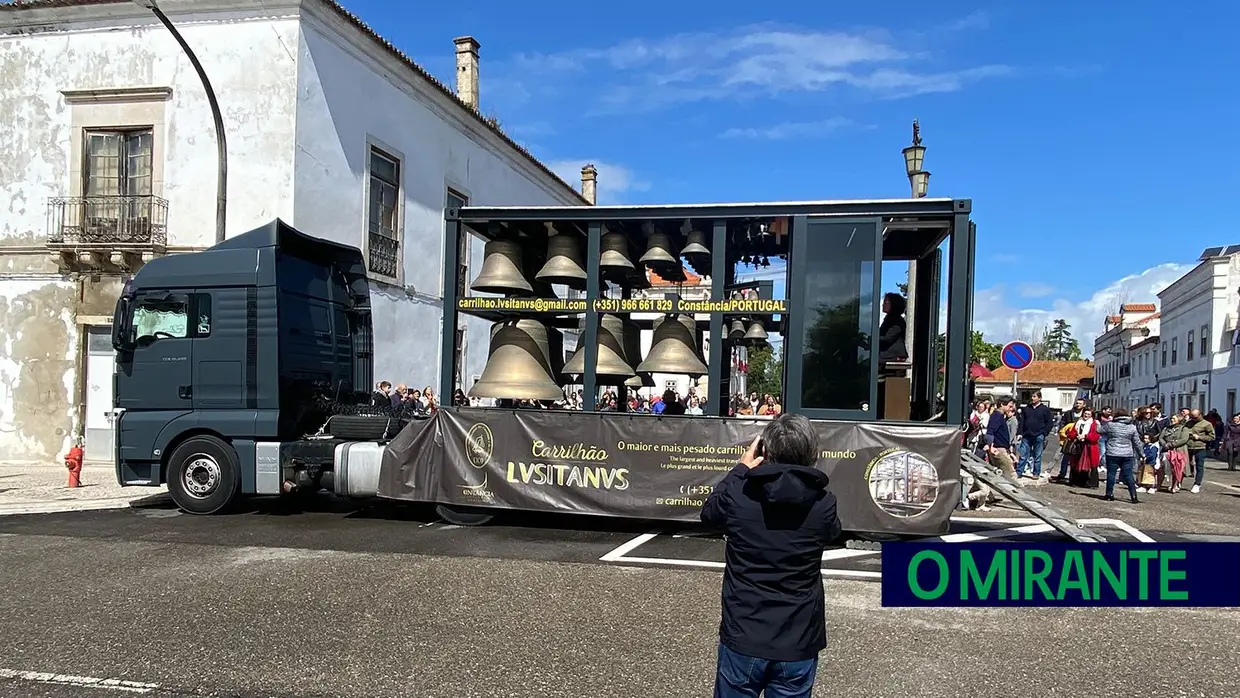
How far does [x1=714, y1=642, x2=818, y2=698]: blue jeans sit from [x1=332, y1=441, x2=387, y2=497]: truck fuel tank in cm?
763

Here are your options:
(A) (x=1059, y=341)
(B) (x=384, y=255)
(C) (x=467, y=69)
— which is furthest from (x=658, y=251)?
(A) (x=1059, y=341)

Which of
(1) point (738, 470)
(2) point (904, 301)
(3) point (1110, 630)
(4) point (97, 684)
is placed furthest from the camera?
(2) point (904, 301)

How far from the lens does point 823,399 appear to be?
851 cm

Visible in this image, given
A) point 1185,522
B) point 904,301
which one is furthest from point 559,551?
point 1185,522

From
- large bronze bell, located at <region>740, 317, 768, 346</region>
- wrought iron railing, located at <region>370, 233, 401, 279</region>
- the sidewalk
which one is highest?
wrought iron railing, located at <region>370, 233, 401, 279</region>

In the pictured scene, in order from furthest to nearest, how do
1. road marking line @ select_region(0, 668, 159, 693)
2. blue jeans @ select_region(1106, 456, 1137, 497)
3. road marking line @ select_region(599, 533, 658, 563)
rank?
1. blue jeans @ select_region(1106, 456, 1137, 497)
2. road marking line @ select_region(599, 533, 658, 563)
3. road marking line @ select_region(0, 668, 159, 693)

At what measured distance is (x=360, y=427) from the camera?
10.4m

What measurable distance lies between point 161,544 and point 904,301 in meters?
8.53

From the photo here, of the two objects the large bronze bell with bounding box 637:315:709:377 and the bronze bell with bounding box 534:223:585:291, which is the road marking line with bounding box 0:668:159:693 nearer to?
the large bronze bell with bounding box 637:315:709:377


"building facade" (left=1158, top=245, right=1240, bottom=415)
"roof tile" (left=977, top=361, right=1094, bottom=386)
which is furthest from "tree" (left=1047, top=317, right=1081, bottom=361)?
"building facade" (left=1158, top=245, right=1240, bottom=415)

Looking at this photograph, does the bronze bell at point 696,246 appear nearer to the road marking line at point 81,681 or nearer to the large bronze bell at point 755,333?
the large bronze bell at point 755,333

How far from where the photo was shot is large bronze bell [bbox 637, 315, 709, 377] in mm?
9422

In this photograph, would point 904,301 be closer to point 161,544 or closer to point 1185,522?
point 1185,522

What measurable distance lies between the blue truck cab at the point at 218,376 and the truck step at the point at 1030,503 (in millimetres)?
7255
